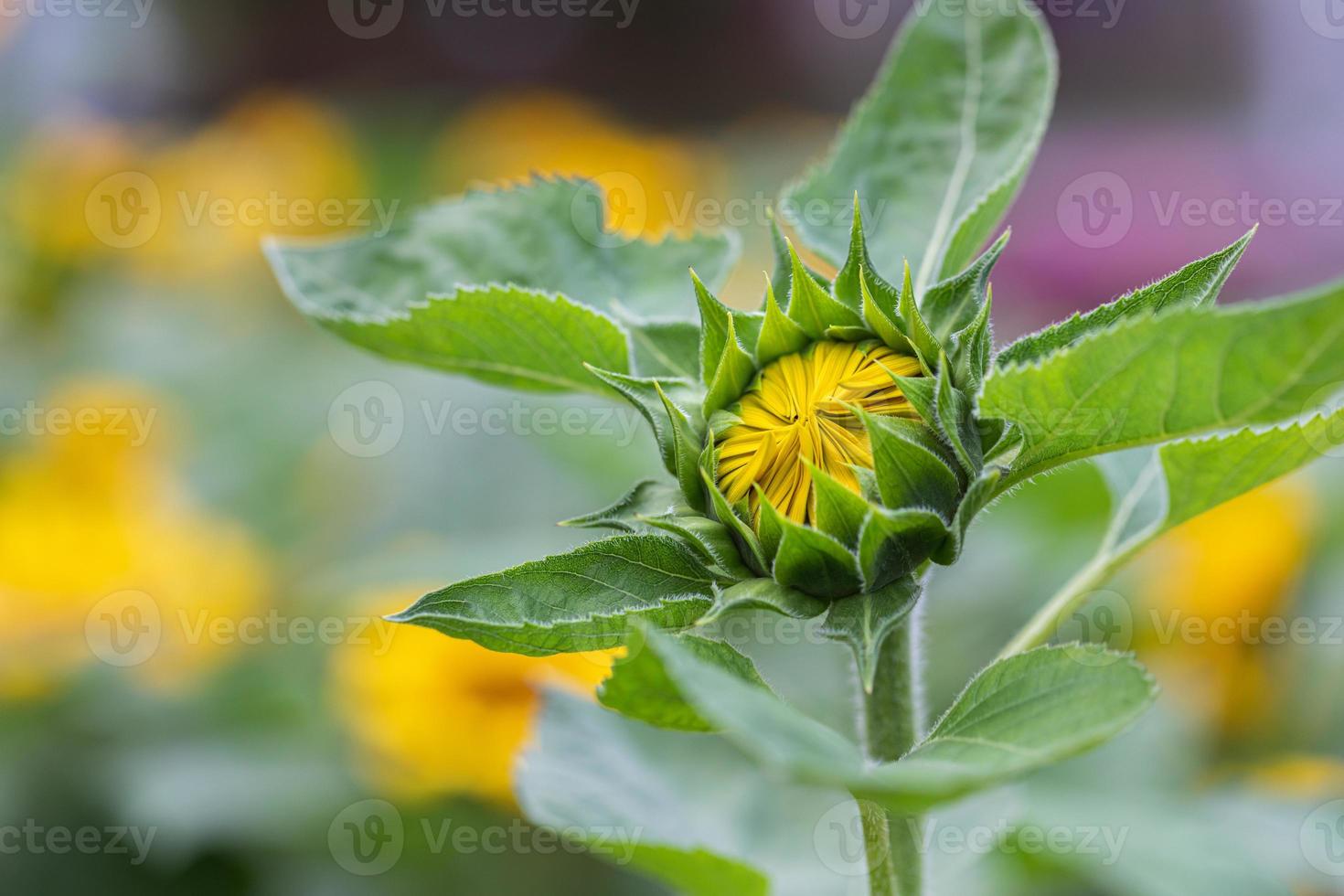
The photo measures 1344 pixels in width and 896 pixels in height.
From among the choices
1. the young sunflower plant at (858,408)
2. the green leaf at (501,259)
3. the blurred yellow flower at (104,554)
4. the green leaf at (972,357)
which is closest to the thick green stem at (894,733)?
the young sunflower plant at (858,408)

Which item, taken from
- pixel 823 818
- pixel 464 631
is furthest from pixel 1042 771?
pixel 464 631

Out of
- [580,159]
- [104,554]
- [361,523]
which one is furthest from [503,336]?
[580,159]

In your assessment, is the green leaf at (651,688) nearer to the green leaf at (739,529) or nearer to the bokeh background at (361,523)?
the green leaf at (739,529)

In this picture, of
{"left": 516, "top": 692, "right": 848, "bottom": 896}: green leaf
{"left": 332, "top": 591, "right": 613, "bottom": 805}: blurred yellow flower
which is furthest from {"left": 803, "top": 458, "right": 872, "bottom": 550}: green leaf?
{"left": 332, "top": 591, "right": 613, "bottom": 805}: blurred yellow flower

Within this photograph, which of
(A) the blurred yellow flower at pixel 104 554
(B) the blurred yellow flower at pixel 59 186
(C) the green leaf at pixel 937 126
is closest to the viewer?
(C) the green leaf at pixel 937 126

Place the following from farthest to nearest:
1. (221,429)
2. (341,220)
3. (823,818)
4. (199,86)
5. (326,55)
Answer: (326,55), (199,86), (341,220), (221,429), (823,818)

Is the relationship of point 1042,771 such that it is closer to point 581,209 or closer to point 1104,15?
point 581,209

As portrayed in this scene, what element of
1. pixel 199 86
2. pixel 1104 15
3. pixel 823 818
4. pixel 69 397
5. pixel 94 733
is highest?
pixel 1104 15
